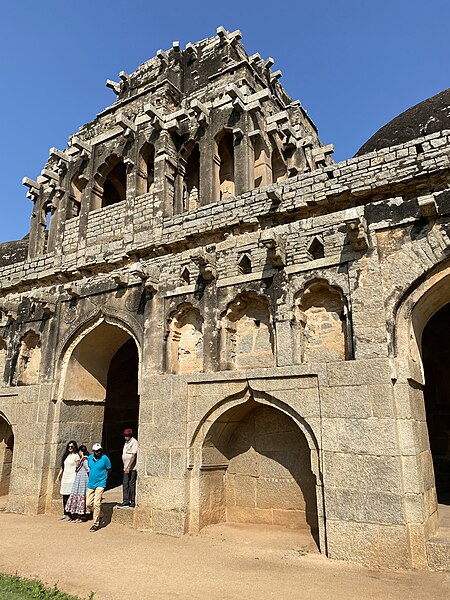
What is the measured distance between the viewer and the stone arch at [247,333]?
6.74 metres

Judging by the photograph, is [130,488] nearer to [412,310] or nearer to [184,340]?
[184,340]

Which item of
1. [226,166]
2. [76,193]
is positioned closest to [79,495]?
[76,193]

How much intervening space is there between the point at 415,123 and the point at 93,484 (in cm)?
1032

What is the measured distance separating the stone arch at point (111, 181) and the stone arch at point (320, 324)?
563 centimetres

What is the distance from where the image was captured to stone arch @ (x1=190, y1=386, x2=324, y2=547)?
6508 millimetres

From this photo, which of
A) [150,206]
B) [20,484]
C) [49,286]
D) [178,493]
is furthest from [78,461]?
[150,206]

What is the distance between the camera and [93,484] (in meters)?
7.34

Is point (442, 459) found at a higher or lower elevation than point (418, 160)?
lower

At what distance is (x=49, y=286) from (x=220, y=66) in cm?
681

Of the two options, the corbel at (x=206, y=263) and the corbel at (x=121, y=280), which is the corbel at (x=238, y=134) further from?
the corbel at (x=121, y=280)

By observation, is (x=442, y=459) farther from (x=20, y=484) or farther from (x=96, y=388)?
(x=20, y=484)

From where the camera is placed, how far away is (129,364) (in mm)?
11789

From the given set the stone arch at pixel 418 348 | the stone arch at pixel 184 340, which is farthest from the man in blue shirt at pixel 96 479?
the stone arch at pixel 418 348

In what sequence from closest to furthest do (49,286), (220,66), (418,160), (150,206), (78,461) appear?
(418,160)
(78,461)
(150,206)
(49,286)
(220,66)
